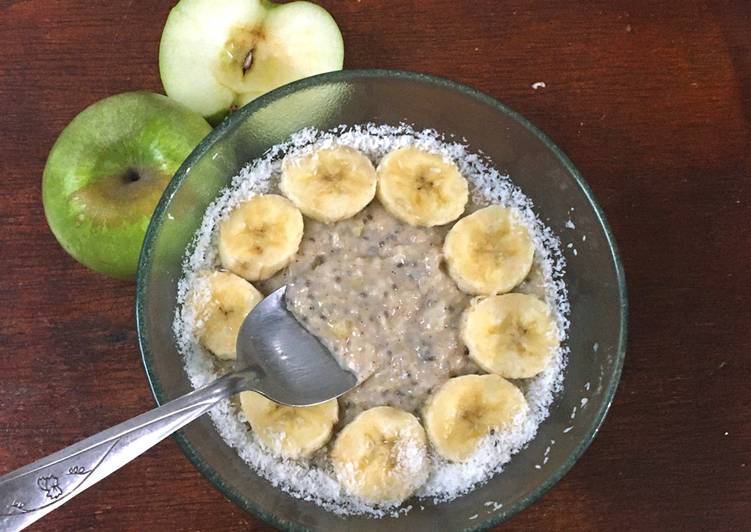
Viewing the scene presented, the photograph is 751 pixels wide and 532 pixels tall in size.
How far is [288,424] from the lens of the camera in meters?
1.00

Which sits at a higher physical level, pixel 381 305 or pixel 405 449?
pixel 381 305

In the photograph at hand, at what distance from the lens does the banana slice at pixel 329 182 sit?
1.06 metres

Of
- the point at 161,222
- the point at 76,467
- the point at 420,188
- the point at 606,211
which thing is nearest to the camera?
the point at 76,467

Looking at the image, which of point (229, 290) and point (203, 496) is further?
point (203, 496)

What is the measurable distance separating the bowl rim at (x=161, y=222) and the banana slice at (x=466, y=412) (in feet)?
0.29

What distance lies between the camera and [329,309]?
39.5 inches

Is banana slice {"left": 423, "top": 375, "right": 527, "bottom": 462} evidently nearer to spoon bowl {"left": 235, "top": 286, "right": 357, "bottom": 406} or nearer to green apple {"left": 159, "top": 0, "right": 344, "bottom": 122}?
spoon bowl {"left": 235, "top": 286, "right": 357, "bottom": 406}

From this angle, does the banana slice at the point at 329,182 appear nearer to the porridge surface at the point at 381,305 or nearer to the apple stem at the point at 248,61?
the porridge surface at the point at 381,305

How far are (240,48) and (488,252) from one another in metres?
0.45

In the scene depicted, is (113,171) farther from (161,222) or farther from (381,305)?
(381,305)

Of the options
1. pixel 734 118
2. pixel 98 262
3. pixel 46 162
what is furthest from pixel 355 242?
pixel 734 118

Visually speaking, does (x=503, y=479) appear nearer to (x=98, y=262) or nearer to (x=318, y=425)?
(x=318, y=425)

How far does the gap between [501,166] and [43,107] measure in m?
0.67

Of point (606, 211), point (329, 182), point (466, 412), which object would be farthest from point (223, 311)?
point (606, 211)
